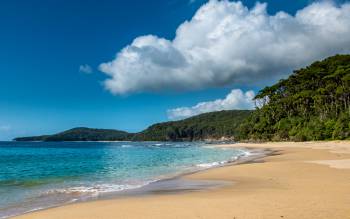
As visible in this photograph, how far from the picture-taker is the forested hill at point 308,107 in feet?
232

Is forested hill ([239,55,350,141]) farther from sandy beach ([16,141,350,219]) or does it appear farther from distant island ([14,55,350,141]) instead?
sandy beach ([16,141,350,219])

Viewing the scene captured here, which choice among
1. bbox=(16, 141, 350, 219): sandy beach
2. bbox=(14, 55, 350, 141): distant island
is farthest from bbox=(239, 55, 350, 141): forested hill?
bbox=(16, 141, 350, 219): sandy beach

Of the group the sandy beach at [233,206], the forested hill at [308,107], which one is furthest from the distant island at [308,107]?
the sandy beach at [233,206]

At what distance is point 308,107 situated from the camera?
300ft

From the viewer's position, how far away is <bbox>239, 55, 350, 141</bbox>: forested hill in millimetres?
70812

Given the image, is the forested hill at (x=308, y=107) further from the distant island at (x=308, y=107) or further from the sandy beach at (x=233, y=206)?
the sandy beach at (x=233, y=206)

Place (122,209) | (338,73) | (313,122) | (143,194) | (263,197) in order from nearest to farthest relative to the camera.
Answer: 1. (122,209)
2. (263,197)
3. (143,194)
4. (313,122)
5. (338,73)

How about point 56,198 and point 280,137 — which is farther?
point 280,137

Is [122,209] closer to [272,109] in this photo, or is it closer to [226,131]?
[272,109]

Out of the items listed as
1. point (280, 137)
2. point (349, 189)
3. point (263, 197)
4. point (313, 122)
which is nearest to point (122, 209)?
point (263, 197)

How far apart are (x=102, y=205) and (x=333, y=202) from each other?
669cm

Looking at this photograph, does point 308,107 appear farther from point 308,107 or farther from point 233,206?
point 233,206

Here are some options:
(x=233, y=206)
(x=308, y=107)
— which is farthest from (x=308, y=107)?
(x=233, y=206)

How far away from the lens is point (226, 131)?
19162cm
